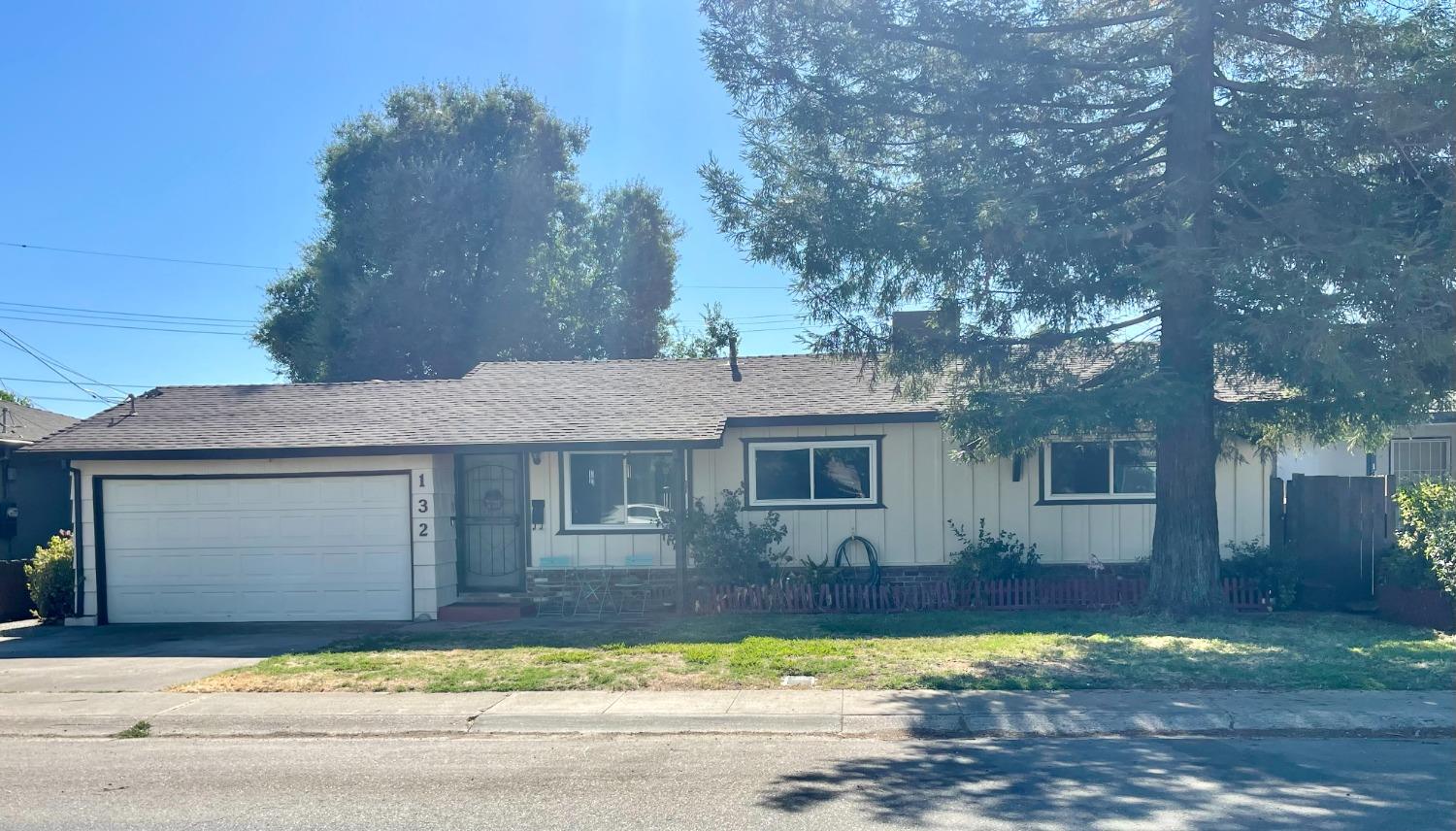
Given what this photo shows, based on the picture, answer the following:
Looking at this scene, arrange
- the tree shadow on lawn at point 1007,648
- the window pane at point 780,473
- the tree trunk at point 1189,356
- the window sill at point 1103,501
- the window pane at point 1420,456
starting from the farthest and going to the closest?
the window pane at point 1420,456
the window pane at point 780,473
the window sill at point 1103,501
the tree trunk at point 1189,356
the tree shadow on lawn at point 1007,648

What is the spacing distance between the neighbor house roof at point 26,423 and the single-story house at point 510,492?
5973 mm

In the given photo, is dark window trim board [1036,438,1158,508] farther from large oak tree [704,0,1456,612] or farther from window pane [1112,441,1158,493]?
large oak tree [704,0,1456,612]

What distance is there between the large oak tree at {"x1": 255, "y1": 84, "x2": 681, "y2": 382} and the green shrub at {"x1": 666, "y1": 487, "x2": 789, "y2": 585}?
1744cm

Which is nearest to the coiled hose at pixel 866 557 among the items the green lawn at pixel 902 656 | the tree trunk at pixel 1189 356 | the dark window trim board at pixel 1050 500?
the green lawn at pixel 902 656

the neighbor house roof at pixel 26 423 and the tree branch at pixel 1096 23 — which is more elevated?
the tree branch at pixel 1096 23

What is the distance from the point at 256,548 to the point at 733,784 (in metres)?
10.6

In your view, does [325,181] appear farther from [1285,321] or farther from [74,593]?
[1285,321]

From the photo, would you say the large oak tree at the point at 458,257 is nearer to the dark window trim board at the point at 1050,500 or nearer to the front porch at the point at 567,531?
the front porch at the point at 567,531

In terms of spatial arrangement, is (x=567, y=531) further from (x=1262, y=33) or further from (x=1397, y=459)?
(x=1397, y=459)

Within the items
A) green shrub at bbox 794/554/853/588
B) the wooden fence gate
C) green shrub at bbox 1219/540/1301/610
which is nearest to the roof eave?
green shrub at bbox 794/554/853/588

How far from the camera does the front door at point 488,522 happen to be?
1620 cm

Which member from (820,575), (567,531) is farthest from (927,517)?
(567,531)

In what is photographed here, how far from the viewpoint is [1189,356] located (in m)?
12.2

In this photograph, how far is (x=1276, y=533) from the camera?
15344 millimetres
